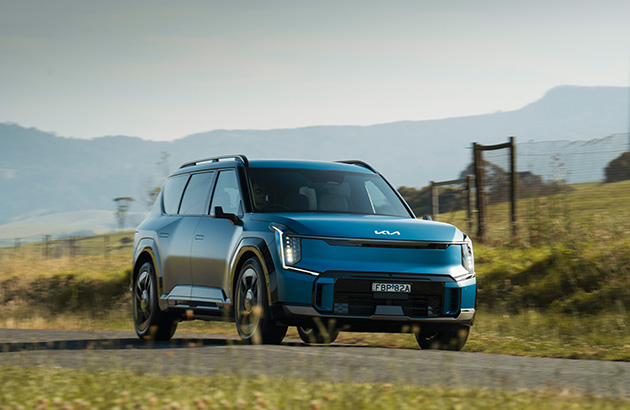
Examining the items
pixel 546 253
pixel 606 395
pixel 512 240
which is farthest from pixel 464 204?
pixel 606 395

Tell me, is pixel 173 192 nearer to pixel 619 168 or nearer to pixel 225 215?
pixel 225 215

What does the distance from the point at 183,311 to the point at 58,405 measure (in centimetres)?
524

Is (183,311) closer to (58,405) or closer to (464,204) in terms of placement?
(58,405)

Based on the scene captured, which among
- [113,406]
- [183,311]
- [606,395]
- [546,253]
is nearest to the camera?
[113,406]

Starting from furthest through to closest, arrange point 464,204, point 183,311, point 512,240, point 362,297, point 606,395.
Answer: point 464,204, point 512,240, point 183,311, point 362,297, point 606,395

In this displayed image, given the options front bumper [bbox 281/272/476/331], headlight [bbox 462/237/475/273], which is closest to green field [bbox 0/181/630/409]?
headlight [bbox 462/237/475/273]

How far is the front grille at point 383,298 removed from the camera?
29.9 ft

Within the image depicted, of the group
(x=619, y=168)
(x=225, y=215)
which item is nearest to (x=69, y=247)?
(x=619, y=168)

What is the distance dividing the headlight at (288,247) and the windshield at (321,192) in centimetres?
92

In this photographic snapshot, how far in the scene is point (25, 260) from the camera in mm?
34844

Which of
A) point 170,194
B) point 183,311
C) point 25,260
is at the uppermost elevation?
point 170,194

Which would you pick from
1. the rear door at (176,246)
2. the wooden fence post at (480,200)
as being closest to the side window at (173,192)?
the rear door at (176,246)

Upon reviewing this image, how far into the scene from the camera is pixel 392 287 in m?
9.20

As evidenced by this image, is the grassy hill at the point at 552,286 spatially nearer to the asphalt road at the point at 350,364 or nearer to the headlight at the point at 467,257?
the headlight at the point at 467,257
